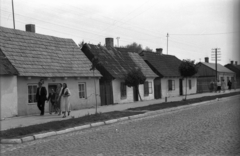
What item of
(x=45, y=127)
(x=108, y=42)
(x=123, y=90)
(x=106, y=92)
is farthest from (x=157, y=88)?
(x=45, y=127)

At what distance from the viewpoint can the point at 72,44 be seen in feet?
83.5

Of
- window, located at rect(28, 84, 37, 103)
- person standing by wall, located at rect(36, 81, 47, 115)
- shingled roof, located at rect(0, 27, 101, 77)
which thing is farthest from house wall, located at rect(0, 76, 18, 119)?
window, located at rect(28, 84, 37, 103)

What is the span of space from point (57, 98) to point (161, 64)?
21688 mm

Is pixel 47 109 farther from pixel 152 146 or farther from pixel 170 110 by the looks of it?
pixel 152 146

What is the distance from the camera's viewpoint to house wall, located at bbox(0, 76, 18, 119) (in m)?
16.2

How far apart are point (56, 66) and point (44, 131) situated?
398 inches

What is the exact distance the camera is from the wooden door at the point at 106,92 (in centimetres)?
2515

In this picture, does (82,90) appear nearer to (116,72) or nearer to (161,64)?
(116,72)

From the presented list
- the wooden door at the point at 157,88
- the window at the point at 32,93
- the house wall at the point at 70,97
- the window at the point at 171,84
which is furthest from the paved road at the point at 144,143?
the window at the point at 171,84

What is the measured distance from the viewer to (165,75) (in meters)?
35.3

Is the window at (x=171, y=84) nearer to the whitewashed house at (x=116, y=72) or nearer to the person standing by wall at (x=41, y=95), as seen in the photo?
the whitewashed house at (x=116, y=72)

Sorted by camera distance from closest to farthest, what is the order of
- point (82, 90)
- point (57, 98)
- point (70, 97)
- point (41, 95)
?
1. point (41, 95)
2. point (57, 98)
3. point (70, 97)
4. point (82, 90)

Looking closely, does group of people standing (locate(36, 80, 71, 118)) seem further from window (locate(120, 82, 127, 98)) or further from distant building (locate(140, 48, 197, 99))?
distant building (locate(140, 48, 197, 99))

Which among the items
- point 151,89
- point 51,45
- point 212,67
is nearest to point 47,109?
point 51,45
